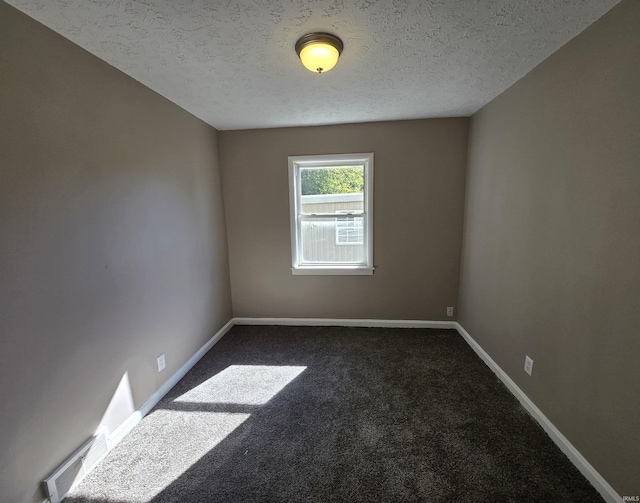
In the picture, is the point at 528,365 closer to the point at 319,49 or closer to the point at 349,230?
the point at 349,230

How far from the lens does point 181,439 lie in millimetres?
1798

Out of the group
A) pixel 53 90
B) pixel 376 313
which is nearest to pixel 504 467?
pixel 376 313

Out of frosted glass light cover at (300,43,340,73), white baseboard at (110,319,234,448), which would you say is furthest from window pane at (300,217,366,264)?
frosted glass light cover at (300,43,340,73)

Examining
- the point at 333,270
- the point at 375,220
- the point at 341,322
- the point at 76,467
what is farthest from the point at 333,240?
the point at 76,467

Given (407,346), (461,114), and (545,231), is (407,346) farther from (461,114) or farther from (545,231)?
(461,114)

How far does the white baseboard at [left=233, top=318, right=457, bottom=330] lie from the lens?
10.9 feet

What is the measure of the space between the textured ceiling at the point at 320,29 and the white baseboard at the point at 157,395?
2322 millimetres

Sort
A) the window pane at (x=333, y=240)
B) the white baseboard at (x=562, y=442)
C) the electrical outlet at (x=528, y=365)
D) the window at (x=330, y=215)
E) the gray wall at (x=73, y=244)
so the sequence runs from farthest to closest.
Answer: the window pane at (x=333, y=240) → the window at (x=330, y=215) → the electrical outlet at (x=528, y=365) → the white baseboard at (x=562, y=442) → the gray wall at (x=73, y=244)

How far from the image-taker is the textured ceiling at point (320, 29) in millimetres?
1302

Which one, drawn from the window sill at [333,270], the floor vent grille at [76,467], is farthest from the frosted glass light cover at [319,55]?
the floor vent grille at [76,467]

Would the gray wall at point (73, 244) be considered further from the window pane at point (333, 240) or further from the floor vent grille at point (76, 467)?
the window pane at point (333, 240)

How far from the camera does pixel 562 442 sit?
5.37ft

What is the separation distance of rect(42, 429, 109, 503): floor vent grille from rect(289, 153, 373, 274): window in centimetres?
A: 223

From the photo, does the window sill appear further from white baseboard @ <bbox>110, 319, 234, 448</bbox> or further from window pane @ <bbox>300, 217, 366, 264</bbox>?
white baseboard @ <bbox>110, 319, 234, 448</bbox>
